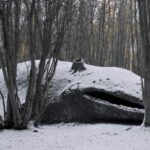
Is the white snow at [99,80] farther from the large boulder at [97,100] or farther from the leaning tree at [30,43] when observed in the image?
the leaning tree at [30,43]

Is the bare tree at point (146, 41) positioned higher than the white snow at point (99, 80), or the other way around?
the bare tree at point (146, 41)

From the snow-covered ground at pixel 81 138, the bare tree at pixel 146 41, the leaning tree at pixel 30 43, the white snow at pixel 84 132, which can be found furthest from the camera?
the bare tree at pixel 146 41

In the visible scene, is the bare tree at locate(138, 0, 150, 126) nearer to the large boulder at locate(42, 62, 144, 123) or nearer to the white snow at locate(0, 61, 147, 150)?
the white snow at locate(0, 61, 147, 150)

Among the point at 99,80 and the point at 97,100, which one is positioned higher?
the point at 99,80

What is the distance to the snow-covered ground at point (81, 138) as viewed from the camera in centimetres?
673

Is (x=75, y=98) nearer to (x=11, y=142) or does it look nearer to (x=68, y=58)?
(x=11, y=142)

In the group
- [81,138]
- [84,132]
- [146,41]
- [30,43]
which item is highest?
[30,43]

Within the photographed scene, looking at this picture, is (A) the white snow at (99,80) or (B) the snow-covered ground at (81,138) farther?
(A) the white snow at (99,80)

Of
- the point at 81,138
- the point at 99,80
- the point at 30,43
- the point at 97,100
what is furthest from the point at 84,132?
the point at 99,80

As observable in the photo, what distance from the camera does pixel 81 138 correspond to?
7.68 meters

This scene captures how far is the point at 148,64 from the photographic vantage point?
895cm

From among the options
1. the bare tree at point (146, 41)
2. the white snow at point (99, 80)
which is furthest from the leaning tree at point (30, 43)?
the bare tree at point (146, 41)

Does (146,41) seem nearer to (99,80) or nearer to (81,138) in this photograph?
(99,80)

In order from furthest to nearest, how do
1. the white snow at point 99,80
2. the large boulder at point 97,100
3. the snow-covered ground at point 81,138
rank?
the white snow at point 99,80, the large boulder at point 97,100, the snow-covered ground at point 81,138
